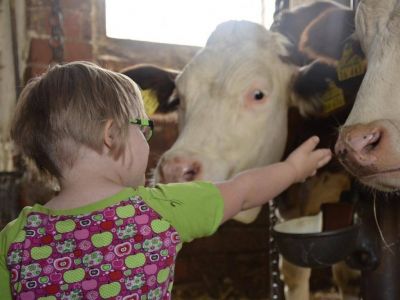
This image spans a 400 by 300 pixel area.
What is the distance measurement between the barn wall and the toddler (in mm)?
1663

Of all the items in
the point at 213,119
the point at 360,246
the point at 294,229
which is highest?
the point at 213,119

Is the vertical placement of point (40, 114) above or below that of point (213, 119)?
above

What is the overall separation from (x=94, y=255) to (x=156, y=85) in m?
1.61

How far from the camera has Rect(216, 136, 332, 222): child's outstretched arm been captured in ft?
3.20

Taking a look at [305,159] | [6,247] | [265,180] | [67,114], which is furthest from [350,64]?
[6,247]

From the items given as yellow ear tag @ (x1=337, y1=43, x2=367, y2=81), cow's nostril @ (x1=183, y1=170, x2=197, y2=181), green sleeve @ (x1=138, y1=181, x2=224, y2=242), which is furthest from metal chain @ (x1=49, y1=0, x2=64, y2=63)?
green sleeve @ (x1=138, y1=181, x2=224, y2=242)

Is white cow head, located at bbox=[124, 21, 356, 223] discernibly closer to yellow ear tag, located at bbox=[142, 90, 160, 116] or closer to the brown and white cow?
the brown and white cow

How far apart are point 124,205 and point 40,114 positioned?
22 cm

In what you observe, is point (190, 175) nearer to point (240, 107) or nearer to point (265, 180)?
point (240, 107)

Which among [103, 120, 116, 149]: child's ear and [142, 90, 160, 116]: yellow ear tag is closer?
[103, 120, 116, 149]: child's ear

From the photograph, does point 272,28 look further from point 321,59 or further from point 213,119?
point 213,119

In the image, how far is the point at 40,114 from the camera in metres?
0.91

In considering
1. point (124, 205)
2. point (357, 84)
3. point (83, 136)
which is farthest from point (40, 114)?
point (357, 84)

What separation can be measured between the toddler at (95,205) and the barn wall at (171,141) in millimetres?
1663
